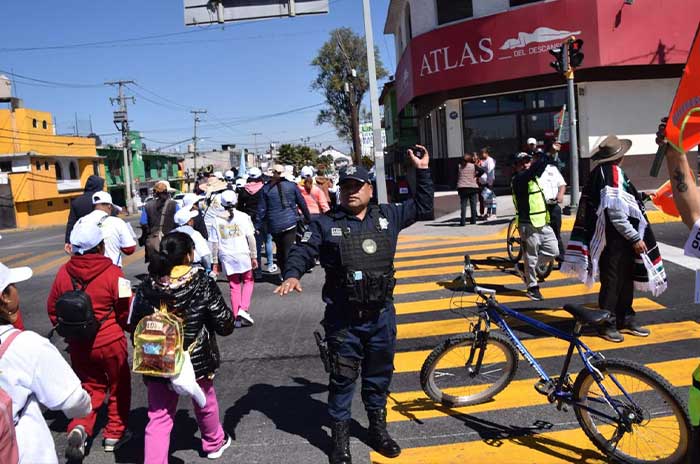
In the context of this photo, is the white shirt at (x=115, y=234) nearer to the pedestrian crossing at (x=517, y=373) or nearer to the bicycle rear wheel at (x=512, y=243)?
the pedestrian crossing at (x=517, y=373)

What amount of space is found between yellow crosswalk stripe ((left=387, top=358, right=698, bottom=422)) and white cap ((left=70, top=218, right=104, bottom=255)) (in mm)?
2644

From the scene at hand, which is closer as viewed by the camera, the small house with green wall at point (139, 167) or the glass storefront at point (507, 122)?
the glass storefront at point (507, 122)

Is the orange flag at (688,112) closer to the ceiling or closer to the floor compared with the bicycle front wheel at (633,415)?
closer to the ceiling

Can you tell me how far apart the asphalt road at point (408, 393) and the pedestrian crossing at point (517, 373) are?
11 mm

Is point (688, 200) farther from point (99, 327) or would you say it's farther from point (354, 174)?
point (99, 327)

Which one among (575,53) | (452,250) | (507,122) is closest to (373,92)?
(575,53)

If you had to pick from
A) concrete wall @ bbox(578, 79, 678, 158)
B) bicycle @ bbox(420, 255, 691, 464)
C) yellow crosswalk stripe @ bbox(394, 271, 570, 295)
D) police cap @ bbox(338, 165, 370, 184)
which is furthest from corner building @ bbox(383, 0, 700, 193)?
police cap @ bbox(338, 165, 370, 184)

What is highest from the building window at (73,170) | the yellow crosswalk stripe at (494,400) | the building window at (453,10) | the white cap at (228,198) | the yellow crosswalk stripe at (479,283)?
the building window at (453,10)

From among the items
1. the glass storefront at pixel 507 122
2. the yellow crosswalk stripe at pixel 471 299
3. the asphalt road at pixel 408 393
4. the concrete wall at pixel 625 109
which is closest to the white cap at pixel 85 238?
the asphalt road at pixel 408 393

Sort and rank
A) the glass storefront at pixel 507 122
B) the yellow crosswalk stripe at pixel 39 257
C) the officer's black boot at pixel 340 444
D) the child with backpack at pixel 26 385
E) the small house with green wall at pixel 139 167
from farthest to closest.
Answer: the small house with green wall at pixel 139 167 → the glass storefront at pixel 507 122 → the yellow crosswalk stripe at pixel 39 257 → the officer's black boot at pixel 340 444 → the child with backpack at pixel 26 385

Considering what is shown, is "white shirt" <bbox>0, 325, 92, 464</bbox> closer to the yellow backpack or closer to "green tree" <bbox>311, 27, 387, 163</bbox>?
the yellow backpack

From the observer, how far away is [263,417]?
475 cm

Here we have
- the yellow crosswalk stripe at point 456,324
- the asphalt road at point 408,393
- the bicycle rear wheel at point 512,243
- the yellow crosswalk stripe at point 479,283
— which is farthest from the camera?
the bicycle rear wheel at point 512,243

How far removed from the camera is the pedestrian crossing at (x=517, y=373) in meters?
4.02
